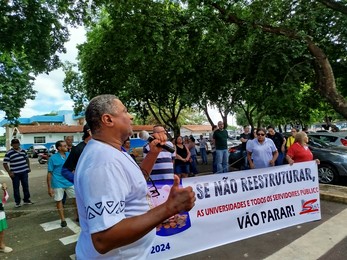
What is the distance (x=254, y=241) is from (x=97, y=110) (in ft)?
12.7

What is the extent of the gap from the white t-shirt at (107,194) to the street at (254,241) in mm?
2932

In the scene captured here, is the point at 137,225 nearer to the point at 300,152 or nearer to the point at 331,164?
the point at 300,152

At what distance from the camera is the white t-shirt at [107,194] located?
1319mm

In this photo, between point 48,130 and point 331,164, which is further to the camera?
point 48,130

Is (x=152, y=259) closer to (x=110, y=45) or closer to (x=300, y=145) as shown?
(x=300, y=145)

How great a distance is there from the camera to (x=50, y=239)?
513cm

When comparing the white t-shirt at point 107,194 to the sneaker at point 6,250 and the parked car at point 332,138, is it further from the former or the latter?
the parked car at point 332,138

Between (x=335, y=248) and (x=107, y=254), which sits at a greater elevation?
(x=107, y=254)

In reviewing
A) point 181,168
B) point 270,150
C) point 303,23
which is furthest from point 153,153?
point 303,23

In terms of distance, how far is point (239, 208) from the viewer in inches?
181

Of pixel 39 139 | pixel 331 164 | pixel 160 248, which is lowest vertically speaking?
pixel 160 248

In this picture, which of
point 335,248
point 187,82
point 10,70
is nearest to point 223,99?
point 187,82

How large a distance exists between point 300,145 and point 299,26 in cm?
559

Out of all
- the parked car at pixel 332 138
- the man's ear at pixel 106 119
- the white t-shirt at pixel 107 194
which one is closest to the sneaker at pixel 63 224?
the white t-shirt at pixel 107 194
